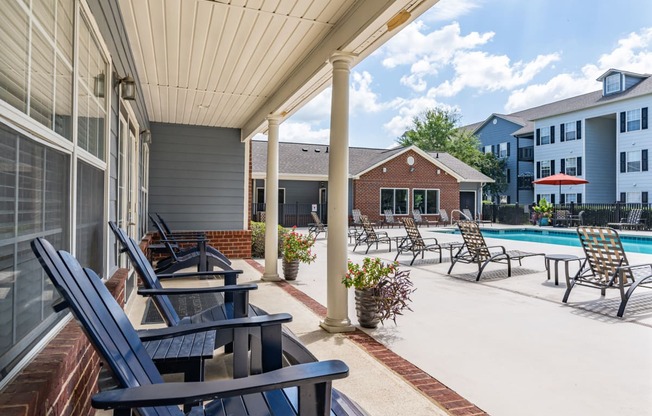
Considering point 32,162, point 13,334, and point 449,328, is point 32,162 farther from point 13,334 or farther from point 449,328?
point 449,328

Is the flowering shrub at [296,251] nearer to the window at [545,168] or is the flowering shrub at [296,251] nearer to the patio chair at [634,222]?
the patio chair at [634,222]

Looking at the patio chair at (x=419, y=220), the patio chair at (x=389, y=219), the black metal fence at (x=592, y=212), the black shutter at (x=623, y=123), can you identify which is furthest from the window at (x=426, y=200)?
the black shutter at (x=623, y=123)

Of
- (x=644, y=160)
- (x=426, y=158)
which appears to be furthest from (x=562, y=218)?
(x=426, y=158)

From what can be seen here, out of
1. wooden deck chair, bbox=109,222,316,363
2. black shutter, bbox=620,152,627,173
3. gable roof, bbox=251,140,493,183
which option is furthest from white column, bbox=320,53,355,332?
black shutter, bbox=620,152,627,173

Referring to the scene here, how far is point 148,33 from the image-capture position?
164 inches

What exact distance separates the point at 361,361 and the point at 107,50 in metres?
3.21

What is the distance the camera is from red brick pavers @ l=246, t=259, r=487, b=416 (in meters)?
2.53

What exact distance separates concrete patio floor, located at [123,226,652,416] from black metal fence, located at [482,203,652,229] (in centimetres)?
1595

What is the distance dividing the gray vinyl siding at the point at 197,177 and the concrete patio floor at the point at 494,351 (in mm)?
3673

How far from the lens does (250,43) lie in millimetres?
4359

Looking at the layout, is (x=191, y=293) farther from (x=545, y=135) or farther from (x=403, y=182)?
(x=545, y=135)

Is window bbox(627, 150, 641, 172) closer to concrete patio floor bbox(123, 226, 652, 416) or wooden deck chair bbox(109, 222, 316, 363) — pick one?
concrete patio floor bbox(123, 226, 652, 416)

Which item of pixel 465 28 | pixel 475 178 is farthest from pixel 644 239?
pixel 465 28

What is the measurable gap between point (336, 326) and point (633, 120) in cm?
2517
